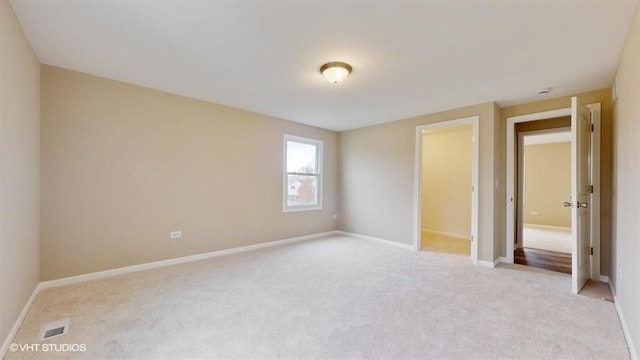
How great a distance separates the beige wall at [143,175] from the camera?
9.91 ft

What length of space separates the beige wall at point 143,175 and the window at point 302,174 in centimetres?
28

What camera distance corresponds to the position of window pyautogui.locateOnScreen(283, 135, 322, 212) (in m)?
5.31

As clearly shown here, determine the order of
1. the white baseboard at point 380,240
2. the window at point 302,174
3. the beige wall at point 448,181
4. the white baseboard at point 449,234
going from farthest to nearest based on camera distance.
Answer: the beige wall at point 448,181
the white baseboard at point 449,234
the window at point 302,174
the white baseboard at point 380,240

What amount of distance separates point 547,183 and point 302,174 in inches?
277

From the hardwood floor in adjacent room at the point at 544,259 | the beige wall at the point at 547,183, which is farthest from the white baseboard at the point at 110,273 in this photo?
the beige wall at the point at 547,183

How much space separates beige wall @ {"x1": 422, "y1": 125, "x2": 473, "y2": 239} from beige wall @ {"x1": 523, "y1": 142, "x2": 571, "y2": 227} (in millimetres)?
3280

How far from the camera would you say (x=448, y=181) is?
6.37 meters

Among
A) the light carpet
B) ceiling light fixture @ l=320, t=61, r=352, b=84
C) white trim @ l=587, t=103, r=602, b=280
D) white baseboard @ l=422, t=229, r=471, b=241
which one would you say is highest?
ceiling light fixture @ l=320, t=61, r=352, b=84

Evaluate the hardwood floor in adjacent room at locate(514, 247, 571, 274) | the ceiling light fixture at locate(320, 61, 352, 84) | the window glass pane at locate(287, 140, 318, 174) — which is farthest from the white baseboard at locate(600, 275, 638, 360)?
the window glass pane at locate(287, 140, 318, 174)

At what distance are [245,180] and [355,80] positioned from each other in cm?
250

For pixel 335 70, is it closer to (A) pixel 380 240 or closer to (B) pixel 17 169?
(B) pixel 17 169

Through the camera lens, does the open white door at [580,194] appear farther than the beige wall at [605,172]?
No

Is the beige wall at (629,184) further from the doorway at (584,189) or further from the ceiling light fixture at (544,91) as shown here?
the ceiling light fixture at (544,91)

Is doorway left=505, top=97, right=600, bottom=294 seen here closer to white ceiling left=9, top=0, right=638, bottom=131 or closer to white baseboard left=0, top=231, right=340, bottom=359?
white ceiling left=9, top=0, right=638, bottom=131
